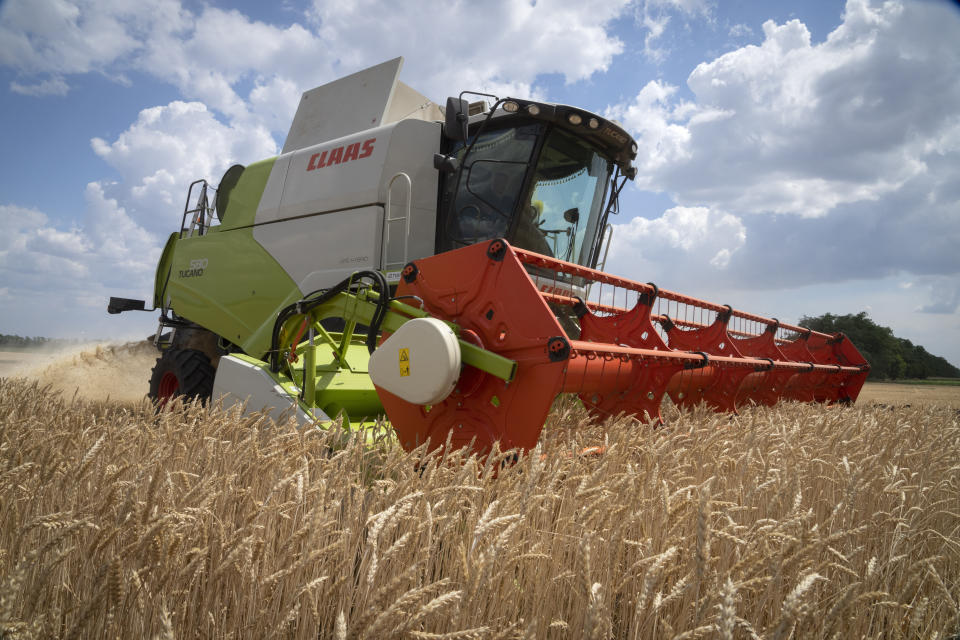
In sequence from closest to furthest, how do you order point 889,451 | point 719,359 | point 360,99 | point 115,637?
point 115,637, point 889,451, point 719,359, point 360,99

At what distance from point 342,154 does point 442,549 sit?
462 cm

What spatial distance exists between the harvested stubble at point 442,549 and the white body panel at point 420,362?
41cm

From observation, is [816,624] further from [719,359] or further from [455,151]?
[455,151]

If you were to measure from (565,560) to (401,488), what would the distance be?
0.49m

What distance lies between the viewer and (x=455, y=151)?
4.86 metres

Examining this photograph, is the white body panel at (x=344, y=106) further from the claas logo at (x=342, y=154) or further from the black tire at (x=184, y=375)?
the black tire at (x=184, y=375)

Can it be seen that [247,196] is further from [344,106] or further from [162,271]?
[162,271]

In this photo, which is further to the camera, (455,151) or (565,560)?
(455,151)

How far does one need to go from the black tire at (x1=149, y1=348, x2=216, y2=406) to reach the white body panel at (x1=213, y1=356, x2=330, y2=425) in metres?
1.04

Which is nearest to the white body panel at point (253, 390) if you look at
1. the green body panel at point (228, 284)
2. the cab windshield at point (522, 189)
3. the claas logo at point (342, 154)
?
the green body panel at point (228, 284)

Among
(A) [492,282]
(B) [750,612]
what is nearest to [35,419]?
(A) [492,282]

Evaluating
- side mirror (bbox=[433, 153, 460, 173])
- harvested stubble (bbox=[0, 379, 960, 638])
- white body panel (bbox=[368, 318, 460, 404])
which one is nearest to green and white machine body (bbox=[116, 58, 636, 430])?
side mirror (bbox=[433, 153, 460, 173])

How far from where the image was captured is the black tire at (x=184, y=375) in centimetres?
477

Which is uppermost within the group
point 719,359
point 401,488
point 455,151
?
point 455,151
